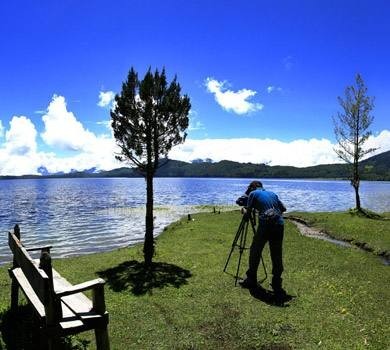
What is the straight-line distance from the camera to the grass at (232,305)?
32.1ft

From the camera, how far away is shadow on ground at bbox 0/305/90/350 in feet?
29.9

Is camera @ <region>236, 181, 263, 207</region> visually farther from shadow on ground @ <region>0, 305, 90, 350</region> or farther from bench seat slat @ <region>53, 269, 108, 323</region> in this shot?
bench seat slat @ <region>53, 269, 108, 323</region>

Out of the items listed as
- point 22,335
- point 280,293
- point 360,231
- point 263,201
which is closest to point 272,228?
point 263,201

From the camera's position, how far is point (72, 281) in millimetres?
16828

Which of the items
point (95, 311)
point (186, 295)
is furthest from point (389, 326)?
point (95, 311)

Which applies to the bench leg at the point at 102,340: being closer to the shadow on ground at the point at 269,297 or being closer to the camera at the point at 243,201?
the shadow on ground at the point at 269,297

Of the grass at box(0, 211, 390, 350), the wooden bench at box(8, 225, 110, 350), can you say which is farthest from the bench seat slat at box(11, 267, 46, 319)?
the grass at box(0, 211, 390, 350)

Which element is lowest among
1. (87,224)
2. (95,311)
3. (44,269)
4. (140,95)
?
(87,224)

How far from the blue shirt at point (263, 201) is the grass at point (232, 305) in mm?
3074

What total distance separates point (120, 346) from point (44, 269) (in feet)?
12.2

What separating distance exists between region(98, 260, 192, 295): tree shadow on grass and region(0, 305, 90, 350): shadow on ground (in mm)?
4087

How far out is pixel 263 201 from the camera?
13.4m

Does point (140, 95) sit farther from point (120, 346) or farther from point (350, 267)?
point (350, 267)

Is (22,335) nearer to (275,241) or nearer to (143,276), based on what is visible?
(143,276)
